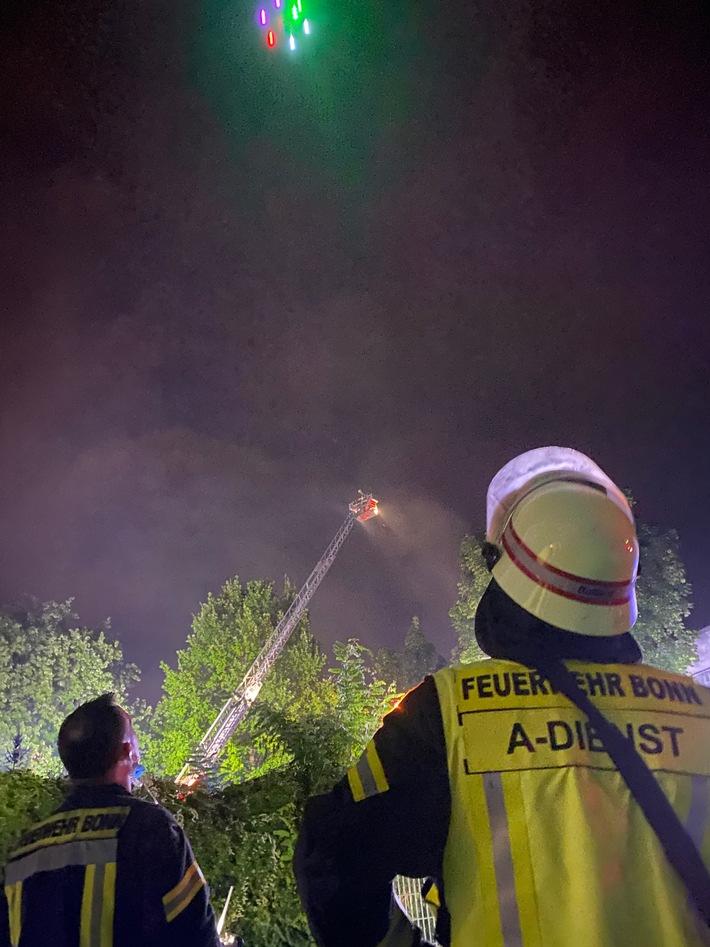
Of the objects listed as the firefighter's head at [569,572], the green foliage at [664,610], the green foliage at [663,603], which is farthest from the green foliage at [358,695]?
the green foliage at [664,610]

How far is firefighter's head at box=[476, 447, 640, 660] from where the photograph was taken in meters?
1.60

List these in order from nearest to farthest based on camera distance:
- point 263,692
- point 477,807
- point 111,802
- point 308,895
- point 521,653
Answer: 1. point 477,807
2. point 308,895
3. point 521,653
4. point 111,802
5. point 263,692

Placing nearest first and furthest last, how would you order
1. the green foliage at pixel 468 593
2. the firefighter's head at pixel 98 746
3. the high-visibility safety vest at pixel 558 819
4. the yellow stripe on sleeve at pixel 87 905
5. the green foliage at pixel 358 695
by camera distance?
1. the high-visibility safety vest at pixel 558 819
2. the yellow stripe on sleeve at pixel 87 905
3. the firefighter's head at pixel 98 746
4. the green foliage at pixel 358 695
5. the green foliage at pixel 468 593

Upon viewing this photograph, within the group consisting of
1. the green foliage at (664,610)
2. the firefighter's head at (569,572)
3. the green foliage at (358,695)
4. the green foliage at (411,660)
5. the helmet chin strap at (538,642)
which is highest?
the green foliage at (411,660)

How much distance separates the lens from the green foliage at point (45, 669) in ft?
97.6

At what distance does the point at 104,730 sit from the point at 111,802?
0.34 metres

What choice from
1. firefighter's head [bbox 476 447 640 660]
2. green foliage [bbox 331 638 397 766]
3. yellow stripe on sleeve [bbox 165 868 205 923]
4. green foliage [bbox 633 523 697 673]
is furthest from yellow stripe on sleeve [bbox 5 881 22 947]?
green foliage [bbox 633 523 697 673]

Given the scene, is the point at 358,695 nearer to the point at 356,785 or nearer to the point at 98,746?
the point at 98,746

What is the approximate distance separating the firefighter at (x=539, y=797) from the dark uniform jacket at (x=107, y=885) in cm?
150

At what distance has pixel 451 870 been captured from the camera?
1353 millimetres

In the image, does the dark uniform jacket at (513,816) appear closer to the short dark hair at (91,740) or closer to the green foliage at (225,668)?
the short dark hair at (91,740)

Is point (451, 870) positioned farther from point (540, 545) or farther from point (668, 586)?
point (668, 586)

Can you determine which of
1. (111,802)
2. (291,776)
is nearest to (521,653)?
(111,802)

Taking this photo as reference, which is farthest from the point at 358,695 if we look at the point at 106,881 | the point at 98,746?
the point at 106,881
